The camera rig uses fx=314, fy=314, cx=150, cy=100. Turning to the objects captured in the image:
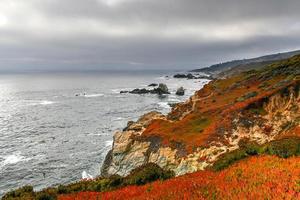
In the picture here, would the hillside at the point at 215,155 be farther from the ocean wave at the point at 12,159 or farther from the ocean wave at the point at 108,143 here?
the ocean wave at the point at 12,159

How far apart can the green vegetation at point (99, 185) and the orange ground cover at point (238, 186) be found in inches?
59.3

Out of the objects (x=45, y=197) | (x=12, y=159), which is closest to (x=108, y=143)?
(x=12, y=159)

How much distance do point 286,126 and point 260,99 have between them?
8319 millimetres

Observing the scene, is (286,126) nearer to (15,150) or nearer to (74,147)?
(74,147)

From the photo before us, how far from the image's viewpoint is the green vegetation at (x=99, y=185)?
1525 centimetres

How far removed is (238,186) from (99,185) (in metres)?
7.85

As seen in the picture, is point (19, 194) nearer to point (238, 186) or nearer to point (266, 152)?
point (238, 186)


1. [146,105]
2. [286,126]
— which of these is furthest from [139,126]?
[146,105]

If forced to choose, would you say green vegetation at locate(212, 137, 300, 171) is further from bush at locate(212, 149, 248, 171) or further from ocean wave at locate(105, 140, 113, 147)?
ocean wave at locate(105, 140, 113, 147)

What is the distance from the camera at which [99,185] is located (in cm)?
1655

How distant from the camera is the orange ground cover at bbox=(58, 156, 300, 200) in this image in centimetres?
1061

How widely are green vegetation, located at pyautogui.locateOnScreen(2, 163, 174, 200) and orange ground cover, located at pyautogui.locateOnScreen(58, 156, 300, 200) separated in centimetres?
151

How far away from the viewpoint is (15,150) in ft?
215

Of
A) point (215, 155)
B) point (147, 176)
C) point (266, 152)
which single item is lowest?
point (215, 155)
